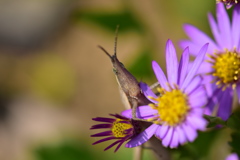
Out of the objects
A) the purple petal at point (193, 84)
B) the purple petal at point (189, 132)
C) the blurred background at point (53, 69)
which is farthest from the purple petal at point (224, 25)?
the blurred background at point (53, 69)

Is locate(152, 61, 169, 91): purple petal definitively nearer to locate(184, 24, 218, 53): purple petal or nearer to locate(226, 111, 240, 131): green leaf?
locate(226, 111, 240, 131): green leaf

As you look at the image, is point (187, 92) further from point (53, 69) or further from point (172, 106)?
point (53, 69)

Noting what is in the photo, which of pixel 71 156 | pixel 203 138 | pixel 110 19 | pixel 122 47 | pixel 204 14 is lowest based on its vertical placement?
pixel 203 138

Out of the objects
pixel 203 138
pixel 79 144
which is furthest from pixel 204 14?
pixel 79 144

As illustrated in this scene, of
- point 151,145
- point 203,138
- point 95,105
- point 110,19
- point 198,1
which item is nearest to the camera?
point 151,145

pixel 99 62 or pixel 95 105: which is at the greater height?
pixel 99 62

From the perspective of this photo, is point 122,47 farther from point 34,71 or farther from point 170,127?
point 170,127
